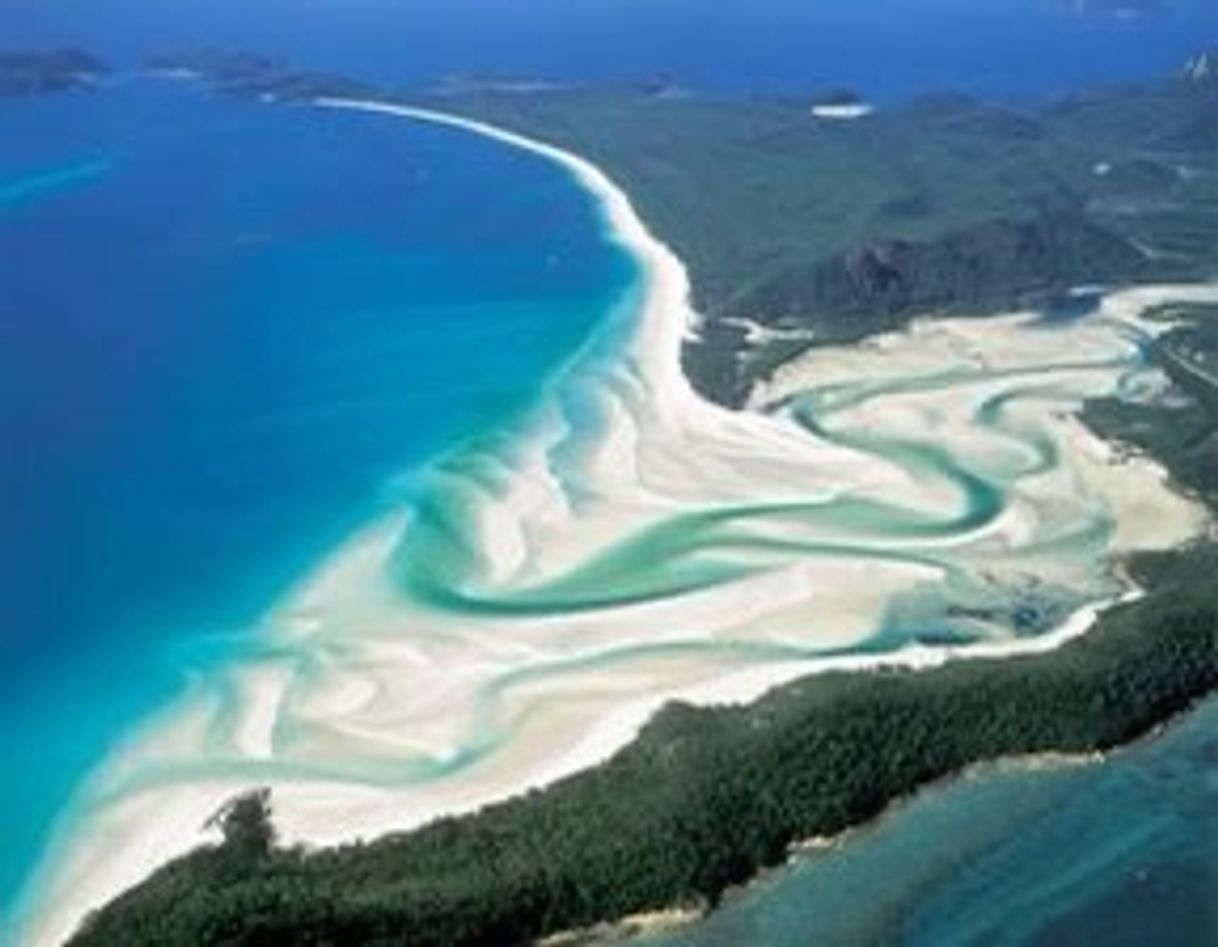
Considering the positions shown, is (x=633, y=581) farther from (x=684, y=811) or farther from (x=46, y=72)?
(x=46, y=72)

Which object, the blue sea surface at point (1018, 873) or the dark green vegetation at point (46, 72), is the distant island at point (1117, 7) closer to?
the dark green vegetation at point (46, 72)

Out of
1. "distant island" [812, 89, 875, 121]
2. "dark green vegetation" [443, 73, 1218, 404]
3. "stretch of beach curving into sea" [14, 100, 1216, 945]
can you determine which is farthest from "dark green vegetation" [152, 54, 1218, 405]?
"stretch of beach curving into sea" [14, 100, 1216, 945]

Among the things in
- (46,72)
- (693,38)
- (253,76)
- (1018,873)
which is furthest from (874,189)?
(693,38)

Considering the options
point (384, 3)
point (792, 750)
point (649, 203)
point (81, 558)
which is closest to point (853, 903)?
point (792, 750)

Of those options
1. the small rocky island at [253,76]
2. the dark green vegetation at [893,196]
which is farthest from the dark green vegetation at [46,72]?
the dark green vegetation at [893,196]

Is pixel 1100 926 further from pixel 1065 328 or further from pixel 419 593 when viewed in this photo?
pixel 1065 328
